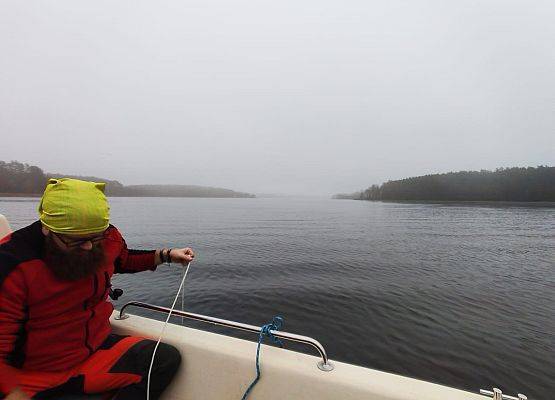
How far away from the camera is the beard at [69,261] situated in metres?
2.04

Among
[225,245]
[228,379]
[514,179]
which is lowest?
[225,245]

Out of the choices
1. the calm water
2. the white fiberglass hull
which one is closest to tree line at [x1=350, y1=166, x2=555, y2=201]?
the calm water

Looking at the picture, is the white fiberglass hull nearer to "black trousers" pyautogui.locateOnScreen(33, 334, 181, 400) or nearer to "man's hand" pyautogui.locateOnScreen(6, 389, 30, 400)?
"black trousers" pyautogui.locateOnScreen(33, 334, 181, 400)

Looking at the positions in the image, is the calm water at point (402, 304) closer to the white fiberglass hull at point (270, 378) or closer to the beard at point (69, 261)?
the white fiberglass hull at point (270, 378)

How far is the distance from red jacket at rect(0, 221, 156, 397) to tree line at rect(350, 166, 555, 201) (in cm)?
16088

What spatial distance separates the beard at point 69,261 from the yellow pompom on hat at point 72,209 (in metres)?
0.19

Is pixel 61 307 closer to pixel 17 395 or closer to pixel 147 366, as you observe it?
pixel 17 395

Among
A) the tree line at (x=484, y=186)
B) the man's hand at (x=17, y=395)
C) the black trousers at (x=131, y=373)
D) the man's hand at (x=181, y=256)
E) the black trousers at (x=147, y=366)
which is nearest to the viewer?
the man's hand at (x=17, y=395)

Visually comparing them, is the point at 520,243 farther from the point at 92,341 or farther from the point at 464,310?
the point at 92,341

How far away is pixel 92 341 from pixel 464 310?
33.9 feet

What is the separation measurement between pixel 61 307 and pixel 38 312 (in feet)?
0.46

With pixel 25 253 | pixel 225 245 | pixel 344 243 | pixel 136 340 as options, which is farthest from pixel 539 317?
pixel 225 245

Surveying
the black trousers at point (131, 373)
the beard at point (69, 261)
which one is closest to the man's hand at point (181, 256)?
the black trousers at point (131, 373)

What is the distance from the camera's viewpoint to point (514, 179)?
12800cm
